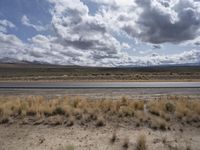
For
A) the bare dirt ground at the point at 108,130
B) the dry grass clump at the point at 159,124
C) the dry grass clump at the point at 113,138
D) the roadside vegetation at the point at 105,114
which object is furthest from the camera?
the roadside vegetation at the point at 105,114

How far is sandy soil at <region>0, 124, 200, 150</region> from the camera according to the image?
11359 mm

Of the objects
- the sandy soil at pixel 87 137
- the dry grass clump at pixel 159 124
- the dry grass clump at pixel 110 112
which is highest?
the dry grass clump at pixel 110 112

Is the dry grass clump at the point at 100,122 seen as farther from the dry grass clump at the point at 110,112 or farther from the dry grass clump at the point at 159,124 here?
the dry grass clump at the point at 159,124

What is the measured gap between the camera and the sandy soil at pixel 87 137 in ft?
37.3

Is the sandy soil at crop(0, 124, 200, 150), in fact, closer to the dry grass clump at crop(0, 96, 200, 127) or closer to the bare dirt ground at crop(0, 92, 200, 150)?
the bare dirt ground at crop(0, 92, 200, 150)

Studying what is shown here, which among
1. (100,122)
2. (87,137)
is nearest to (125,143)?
(87,137)

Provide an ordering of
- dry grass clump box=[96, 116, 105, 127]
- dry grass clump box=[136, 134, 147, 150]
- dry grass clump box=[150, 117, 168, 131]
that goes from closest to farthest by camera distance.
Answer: dry grass clump box=[136, 134, 147, 150] → dry grass clump box=[150, 117, 168, 131] → dry grass clump box=[96, 116, 105, 127]

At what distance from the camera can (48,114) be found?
15.8 m

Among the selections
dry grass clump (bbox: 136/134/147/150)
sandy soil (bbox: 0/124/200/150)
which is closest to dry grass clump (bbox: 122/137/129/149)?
sandy soil (bbox: 0/124/200/150)

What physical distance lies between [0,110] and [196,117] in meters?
11.1

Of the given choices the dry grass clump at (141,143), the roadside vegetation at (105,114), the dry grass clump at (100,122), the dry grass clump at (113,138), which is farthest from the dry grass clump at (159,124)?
the dry grass clump at (100,122)

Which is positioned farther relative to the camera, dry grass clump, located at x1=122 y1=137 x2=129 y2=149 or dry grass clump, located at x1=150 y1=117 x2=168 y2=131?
dry grass clump, located at x1=150 y1=117 x2=168 y2=131

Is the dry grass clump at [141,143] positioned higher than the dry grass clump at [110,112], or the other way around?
the dry grass clump at [110,112]

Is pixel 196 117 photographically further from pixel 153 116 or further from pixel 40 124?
pixel 40 124
